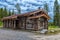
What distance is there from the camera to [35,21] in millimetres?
26047

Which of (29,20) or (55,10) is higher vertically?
(55,10)

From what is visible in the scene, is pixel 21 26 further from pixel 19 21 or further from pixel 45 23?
pixel 45 23

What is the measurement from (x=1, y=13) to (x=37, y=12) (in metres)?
35.5

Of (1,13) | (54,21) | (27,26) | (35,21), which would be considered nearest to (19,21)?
(27,26)

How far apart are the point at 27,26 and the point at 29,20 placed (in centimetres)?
109

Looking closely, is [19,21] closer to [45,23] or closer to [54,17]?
[45,23]

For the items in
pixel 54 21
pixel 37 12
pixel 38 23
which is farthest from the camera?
pixel 54 21

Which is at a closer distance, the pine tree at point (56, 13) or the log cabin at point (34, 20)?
the log cabin at point (34, 20)

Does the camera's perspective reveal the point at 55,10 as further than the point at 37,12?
Yes

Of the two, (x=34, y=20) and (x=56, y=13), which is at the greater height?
(x=56, y=13)

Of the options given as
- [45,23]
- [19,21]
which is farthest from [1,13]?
[45,23]

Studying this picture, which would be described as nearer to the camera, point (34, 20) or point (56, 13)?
point (34, 20)

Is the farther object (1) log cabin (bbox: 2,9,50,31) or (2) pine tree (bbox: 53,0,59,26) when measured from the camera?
(2) pine tree (bbox: 53,0,59,26)

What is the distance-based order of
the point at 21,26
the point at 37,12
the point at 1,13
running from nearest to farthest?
the point at 37,12 < the point at 21,26 < the point at 1,13
